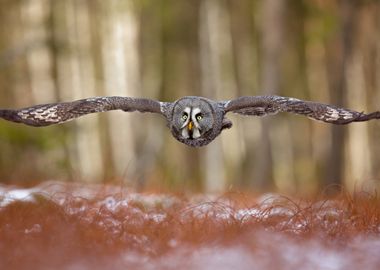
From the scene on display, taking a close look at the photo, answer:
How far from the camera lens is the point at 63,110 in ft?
30.1

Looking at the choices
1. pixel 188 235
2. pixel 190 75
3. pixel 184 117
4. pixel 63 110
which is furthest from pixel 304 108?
pixel 190 75

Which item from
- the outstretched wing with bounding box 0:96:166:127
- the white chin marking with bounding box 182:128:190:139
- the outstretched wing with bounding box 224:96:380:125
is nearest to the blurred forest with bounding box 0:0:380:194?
the outstretched wing with bounding box 0:96:166:127

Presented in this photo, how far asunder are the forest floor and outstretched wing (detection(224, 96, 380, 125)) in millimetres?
1027

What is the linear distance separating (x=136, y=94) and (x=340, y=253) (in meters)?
19.4

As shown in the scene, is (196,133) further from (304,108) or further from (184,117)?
(304,108)

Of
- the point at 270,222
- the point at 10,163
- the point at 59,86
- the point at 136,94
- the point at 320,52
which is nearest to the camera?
the point at 270,222

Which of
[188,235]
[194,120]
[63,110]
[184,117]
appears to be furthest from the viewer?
[184,117]

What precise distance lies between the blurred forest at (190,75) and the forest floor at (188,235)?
17.2 ft

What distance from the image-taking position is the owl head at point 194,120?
985 centimetres

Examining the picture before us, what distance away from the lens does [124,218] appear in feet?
26.4

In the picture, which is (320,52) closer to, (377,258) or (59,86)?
(59,86)

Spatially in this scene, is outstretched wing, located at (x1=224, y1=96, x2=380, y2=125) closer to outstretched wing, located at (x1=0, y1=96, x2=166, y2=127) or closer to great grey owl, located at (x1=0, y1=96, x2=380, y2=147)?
great grey owl, located at (x1=0, y1=96, x2=380, y2=147)

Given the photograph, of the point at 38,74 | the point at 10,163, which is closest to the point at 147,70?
the point at 38,74

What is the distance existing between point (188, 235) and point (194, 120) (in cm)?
269
